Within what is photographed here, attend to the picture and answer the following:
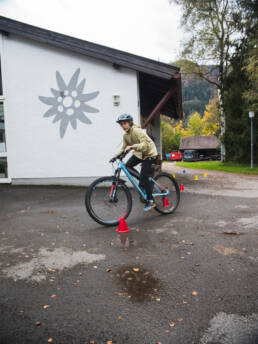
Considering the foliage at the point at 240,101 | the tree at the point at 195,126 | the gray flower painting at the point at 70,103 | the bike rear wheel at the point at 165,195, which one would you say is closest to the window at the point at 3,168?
the gray flower painting at the point at 70,103

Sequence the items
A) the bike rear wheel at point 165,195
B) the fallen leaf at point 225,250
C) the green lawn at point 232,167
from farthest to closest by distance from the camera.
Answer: the green lawn at point 232,167, the bike rear wheel at point 165,195, the fallen leaf at point 225,250

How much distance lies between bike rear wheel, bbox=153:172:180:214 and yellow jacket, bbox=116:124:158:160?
0.56 meters

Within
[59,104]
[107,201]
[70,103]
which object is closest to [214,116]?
[70,103]

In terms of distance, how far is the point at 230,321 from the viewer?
226 cm

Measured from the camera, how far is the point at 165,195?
6.03m

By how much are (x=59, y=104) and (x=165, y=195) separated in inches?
240

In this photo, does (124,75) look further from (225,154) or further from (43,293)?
(225,154)

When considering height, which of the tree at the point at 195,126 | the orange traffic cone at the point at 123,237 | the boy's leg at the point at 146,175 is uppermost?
the tree at the point at 195,126

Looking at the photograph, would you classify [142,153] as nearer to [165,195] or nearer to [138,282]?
[165,195]

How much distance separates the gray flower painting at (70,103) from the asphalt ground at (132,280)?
5.24 meters

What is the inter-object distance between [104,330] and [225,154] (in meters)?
24.5

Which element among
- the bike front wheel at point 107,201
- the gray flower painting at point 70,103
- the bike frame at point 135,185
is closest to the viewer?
the bike front wheel at point 107,201

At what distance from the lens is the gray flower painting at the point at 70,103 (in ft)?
33.4

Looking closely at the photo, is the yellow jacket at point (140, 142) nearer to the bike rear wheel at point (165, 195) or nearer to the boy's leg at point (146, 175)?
the boy's leg at point (146, 175)
